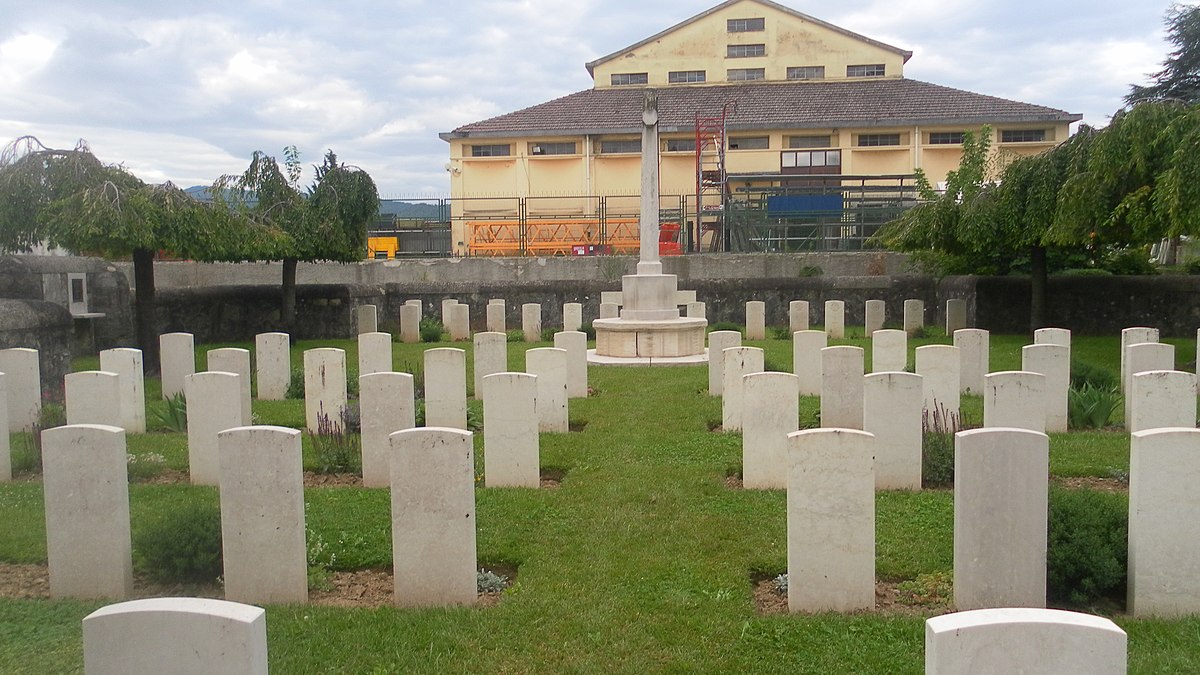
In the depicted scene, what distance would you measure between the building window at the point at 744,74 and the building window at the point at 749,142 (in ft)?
18.6

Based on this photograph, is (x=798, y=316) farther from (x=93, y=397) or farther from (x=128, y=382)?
(x=93, y=397)

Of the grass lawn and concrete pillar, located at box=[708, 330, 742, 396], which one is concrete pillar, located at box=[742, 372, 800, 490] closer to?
the grass lawn

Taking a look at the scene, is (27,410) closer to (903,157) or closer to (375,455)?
(375,455)

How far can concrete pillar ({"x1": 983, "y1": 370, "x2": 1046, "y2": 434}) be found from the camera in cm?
786

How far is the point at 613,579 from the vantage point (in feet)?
18.3

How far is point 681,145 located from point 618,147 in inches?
95.4

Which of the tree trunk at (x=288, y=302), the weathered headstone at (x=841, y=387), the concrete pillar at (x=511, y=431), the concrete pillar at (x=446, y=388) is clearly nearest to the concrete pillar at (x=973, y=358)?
the weathered headstone at (x=841, y=387)

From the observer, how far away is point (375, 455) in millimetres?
8094

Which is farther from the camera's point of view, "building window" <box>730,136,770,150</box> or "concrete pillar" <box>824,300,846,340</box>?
"building window" <box>730,136,770,150</box>

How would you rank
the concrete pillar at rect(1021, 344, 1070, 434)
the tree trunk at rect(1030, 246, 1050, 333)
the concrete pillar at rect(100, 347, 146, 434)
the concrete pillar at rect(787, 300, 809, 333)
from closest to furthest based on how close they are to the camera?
the concrete pillar at rect(1021, 344, 1070, 434) → the concrete pillar at rect(100, 347, 146, 434) → the tree trunk at rect(1030, 246, 1050, 333) → the concrete pillar at rect(787, 300, 809, 333)

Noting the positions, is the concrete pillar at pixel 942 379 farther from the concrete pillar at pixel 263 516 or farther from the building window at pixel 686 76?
the building window at pixel 686 76

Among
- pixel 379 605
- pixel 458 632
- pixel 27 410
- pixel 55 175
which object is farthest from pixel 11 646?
pixel 55 175

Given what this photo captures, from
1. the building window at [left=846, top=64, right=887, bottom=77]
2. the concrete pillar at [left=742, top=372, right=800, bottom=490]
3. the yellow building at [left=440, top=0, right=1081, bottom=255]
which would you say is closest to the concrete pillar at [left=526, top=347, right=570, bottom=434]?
the concrete pillar at [left=742, top=372, right=800, bottom=490]

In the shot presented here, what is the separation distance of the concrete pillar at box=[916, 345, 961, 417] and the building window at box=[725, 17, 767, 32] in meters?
34.5
